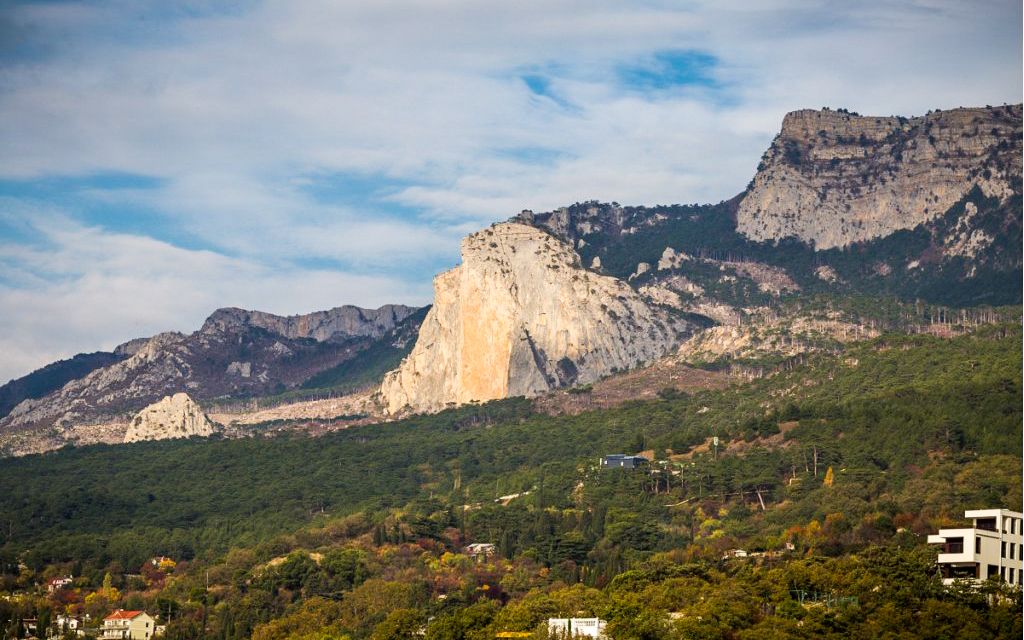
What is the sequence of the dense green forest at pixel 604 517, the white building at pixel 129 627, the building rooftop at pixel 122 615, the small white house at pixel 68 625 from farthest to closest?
the building rooftop at pixel 122 615 → the small white house at pixel 68 625 → the white building at pixel 129 627 → the dense green forest at pixel 604 517

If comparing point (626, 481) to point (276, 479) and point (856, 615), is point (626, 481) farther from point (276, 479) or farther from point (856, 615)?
point (856, 615)

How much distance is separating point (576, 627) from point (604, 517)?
155 ft

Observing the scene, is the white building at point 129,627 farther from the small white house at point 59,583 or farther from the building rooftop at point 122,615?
the small white house at point 59,583

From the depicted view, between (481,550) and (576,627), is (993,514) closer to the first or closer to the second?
(576,627)

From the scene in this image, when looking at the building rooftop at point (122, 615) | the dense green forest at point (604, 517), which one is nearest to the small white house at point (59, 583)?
the dense green forest at point (604, 517)

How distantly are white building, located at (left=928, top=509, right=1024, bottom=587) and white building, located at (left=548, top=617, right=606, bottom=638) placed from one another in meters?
16.2

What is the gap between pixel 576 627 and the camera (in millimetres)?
87812

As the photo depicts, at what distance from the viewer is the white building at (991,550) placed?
83250 mm

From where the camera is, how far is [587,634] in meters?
86.1

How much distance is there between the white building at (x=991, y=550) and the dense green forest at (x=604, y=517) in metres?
1.82

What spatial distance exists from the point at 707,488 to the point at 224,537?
42.1 meters

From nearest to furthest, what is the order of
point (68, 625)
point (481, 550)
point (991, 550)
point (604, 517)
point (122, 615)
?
point (991, 550) → point (68, 625) → point (122, 615) → point (481, 550) → point (604, 517)

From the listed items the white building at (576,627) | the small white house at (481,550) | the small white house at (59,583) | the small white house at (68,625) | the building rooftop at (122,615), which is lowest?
the small white house at (68,625)

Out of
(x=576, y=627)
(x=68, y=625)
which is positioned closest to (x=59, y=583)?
(x=68, y=625)
